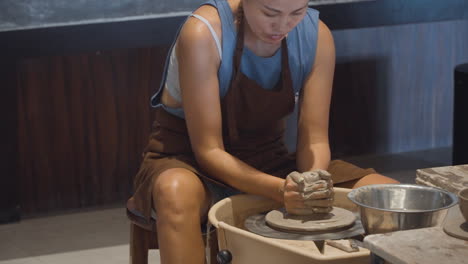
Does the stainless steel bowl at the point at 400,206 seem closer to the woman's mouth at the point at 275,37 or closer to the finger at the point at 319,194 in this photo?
the finger at the point at 319,194

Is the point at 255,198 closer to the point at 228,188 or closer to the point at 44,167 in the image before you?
the point at 228,188

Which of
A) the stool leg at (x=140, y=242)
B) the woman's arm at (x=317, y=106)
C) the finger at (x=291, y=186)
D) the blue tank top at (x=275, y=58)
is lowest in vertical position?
the stool leg at (x=140, y=242)

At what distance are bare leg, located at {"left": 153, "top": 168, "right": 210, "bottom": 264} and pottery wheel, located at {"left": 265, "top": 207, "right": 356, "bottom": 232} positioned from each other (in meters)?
0.22

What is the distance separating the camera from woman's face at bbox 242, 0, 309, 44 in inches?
103

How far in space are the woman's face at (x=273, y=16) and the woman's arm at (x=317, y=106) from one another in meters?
0.21

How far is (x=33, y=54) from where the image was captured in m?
4.03

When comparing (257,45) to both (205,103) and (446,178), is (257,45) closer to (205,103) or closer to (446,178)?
(205,103)

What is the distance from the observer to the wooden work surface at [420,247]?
→ 176 cm

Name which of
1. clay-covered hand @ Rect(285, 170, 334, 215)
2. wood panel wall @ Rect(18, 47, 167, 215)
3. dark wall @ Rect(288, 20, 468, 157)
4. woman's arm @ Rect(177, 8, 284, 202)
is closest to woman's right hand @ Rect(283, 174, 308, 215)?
clay-covered hand @ Rect(285, 170, 334, 215)

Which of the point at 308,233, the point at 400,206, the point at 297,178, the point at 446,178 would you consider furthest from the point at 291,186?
the point at 446,178

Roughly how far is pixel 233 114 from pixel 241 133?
0.40 feet

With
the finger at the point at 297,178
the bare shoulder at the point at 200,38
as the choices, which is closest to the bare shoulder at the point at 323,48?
the bare shoulder at the point at 200,38

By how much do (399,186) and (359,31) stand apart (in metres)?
3.18

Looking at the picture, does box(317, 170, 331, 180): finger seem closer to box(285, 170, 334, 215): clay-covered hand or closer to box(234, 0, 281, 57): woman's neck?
box(285, 170, 334, 215): clay-covered hand
